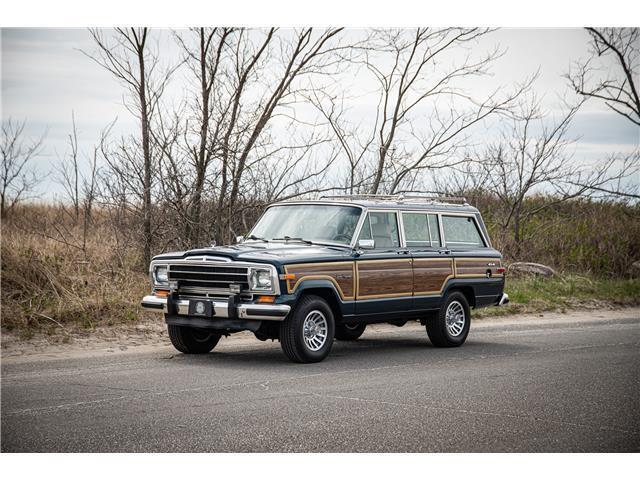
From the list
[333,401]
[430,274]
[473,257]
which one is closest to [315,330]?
[430,274]

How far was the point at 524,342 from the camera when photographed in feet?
43.8

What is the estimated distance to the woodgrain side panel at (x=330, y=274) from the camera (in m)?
10.4

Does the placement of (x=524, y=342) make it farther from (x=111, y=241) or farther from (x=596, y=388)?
(x=111, y=241)

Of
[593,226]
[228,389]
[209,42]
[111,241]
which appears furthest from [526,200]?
[228,389]

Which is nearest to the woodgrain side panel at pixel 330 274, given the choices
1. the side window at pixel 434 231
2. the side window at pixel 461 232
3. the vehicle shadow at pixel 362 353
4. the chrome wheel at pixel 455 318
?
the vehicle shadow at pixel 362 353

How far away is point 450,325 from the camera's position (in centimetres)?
1283

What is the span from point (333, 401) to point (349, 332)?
5159 mm

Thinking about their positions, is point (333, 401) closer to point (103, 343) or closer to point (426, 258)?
point (426, 258)

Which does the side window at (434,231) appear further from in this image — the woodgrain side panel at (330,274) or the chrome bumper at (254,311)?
the chrome bumper at (254,311)

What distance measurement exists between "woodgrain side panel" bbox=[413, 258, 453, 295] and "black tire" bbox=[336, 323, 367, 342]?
142cm

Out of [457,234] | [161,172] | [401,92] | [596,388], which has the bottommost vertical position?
[596,388]

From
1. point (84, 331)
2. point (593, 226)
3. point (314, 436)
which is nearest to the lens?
point (314, 436)

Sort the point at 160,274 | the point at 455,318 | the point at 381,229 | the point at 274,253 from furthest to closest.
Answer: the point at 455,318 → the point at 381,229 → the point at 160,274 → the point at 274,253

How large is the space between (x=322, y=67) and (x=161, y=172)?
4124mm
